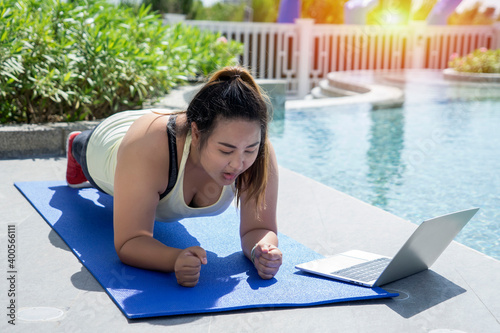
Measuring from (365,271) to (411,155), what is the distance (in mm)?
3274

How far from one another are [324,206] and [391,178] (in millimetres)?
1473

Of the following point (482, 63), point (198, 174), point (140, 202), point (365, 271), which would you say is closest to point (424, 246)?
point (365, 271)

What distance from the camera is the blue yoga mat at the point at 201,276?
1.92m

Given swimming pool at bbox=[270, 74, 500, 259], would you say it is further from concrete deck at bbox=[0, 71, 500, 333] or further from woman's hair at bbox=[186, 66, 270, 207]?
woman's hair at bbox=[186, 66, 270, 207]

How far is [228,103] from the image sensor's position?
6.64ft

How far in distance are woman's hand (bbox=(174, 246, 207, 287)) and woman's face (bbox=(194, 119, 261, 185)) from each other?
0.98 ft

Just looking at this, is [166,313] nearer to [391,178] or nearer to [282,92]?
[391,178]

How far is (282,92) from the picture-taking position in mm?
7680

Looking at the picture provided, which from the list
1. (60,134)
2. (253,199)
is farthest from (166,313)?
(60,134)

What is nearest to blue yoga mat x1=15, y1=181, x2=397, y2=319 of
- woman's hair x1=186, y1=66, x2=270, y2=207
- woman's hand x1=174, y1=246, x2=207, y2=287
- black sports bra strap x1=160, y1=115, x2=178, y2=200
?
woman's hand x1=174, y1=246, x2=207, y2=287

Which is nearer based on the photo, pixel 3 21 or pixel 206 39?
pixel 3 21

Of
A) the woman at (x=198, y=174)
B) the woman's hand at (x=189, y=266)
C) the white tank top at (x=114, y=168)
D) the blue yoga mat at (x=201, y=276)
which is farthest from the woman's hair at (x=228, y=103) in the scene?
the blue yoga mat at (x=201, y=276)

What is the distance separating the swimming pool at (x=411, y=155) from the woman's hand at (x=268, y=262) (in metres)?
1.34

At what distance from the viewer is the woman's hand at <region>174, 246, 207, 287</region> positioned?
2.01 metres
